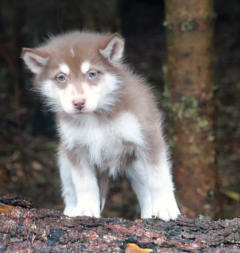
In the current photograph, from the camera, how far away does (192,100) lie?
16.6 feet

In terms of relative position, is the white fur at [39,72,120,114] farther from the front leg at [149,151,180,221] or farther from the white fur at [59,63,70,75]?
the front leg at [149,151,180,221]

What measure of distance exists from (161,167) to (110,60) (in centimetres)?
91

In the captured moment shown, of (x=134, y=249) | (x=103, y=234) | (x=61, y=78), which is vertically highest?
(x=61, y=78)

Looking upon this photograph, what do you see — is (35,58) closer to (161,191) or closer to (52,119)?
(161,191)

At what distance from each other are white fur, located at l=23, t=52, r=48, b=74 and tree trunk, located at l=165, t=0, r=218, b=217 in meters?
1.86

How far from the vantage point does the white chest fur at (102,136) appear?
362 cm

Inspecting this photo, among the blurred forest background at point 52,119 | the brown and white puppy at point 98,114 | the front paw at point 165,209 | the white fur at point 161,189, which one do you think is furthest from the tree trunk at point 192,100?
the front paw at point 165,209

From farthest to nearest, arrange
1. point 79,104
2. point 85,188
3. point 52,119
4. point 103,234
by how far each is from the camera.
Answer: point 52,119, point 85,188, point 79,104, point 103,234

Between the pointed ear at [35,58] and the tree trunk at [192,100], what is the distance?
187cm

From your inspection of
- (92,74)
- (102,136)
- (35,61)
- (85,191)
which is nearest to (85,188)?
(85,191)

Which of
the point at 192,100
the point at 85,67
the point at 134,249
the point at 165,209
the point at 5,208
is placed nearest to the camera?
the point at 134,249

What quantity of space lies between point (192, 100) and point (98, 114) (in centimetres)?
167

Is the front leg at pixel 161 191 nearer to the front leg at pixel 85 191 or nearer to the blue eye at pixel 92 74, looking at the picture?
the front leg at pixel 85 191

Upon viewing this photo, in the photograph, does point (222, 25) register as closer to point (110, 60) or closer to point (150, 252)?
point (110, 60)
